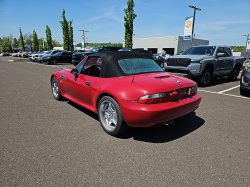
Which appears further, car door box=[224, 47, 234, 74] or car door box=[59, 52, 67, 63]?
car door box=[59, 52, 67, 63]

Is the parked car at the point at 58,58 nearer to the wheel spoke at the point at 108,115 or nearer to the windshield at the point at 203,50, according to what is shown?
the windshield at the point at 203,50

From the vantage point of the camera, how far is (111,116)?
3232 millimetres

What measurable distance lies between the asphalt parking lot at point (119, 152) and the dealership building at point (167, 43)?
4435 centimetres

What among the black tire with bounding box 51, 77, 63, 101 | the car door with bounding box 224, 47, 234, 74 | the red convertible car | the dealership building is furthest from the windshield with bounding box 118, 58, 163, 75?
the dealership building

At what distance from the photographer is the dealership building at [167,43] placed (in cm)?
4516

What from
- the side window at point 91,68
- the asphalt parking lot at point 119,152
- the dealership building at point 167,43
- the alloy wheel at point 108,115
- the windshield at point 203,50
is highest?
the dealership building at point 167,43

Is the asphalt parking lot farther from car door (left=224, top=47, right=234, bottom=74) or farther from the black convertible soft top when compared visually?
car door (left=224, top=47, right=234, bottom=74)

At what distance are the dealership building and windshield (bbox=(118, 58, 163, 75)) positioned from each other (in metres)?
Result: 44.4

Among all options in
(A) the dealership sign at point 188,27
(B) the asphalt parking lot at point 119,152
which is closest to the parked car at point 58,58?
(A) the dealership sign at point 188,27

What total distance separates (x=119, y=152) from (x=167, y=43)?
4829 cm

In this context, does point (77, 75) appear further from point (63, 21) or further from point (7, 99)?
point (63, 21)

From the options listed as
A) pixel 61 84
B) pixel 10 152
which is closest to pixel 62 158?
pixel 10 152

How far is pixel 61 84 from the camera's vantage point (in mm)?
4758

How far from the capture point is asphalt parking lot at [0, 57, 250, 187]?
2127 mm
